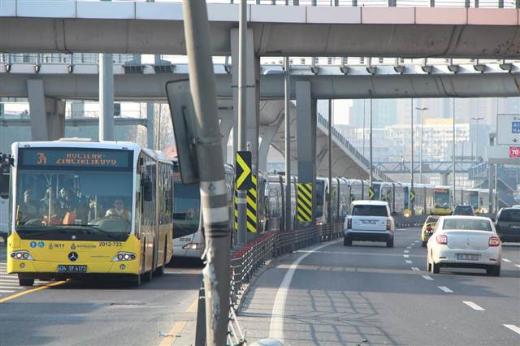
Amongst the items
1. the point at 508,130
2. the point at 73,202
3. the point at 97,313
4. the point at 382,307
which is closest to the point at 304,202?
the point at 73,202

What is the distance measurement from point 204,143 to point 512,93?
42.8m

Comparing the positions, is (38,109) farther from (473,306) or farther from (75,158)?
(473,306)

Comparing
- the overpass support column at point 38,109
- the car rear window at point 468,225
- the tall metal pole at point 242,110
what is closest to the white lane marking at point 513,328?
the car rear window at point 468,225

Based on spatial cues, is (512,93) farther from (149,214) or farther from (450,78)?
(149,214)

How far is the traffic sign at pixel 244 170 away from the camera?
31297 millimetres

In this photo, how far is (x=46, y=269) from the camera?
2356cm

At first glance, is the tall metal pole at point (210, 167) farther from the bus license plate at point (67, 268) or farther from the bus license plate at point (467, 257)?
the bus license plate at point (467, 257)

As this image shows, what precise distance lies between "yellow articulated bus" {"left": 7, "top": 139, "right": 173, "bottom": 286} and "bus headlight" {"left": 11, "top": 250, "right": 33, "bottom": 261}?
18mm

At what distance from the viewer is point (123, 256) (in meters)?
23.9

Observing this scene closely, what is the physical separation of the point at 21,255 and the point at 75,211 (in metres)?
1.26

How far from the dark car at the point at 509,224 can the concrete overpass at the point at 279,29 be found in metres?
21.5

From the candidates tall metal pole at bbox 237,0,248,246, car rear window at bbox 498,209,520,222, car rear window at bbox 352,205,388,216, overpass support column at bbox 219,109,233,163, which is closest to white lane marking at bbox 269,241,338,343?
tall metal pole at bbox 237,0,248,246

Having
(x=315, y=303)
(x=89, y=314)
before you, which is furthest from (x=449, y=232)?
(x=89, y=314)

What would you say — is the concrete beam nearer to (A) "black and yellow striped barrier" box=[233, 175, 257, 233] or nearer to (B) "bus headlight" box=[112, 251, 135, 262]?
(A) "black and yellow striped barrier" box=[233, 175, 257, 233]
